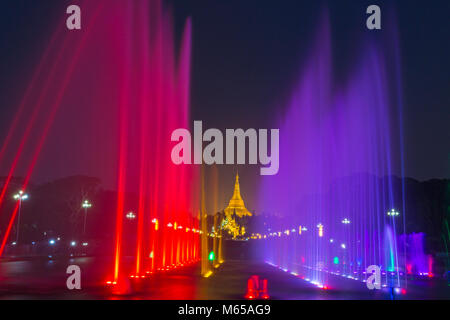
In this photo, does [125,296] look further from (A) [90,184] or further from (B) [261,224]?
(B) [261,224]

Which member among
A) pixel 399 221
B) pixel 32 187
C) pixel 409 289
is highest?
pixel 32 187

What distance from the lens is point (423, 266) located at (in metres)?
37.9

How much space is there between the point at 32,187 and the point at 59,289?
60.6 m

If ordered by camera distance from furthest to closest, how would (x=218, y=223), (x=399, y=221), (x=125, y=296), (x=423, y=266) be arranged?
(x=218, y=223) < (x=399, y=221) < (x=423, y=266) < (x=125, y=296)

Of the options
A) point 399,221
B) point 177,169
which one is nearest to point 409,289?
point 177,169

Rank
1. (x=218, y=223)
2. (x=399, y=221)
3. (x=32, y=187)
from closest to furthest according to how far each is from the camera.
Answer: (x=399, y=221)
(x=32, y=187)
(x=218, y=223)

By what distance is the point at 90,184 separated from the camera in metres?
79.7

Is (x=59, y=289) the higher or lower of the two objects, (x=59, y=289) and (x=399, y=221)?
the lower

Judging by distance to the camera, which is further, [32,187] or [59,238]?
[32,187]

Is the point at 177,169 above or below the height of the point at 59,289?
above
